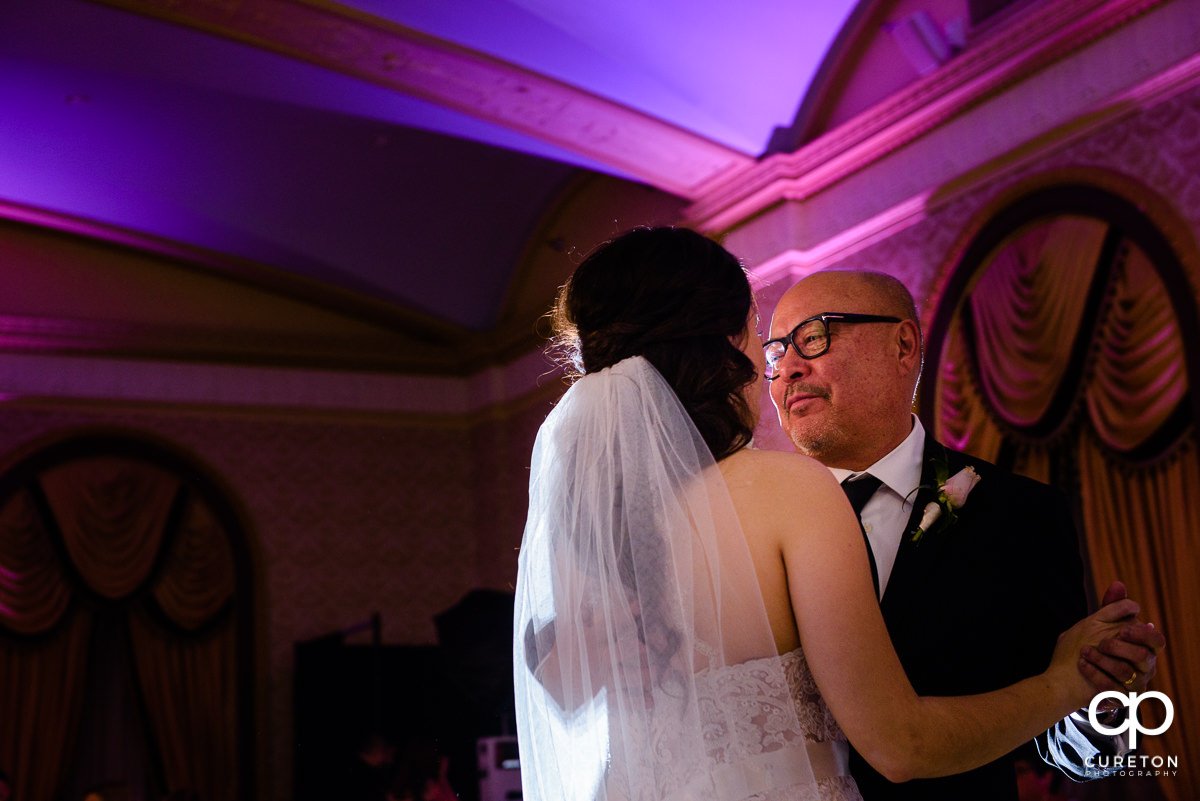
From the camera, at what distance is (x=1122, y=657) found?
1.80 meters

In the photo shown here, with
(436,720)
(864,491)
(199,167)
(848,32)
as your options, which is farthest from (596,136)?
(864,491)

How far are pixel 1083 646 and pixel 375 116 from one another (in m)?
5.81

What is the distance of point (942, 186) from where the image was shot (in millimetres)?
5902

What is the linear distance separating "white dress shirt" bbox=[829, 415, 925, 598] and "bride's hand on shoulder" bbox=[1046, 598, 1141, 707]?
36 centimetres

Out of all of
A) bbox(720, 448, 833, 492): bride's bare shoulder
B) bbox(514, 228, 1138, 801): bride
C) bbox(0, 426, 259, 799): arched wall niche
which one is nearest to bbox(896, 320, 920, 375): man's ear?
bbox(514, 228, 1138, 801): bride

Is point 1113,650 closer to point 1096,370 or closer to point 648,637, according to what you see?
point 648,637

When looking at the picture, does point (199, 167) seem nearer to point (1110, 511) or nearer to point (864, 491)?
point (1110, 511)

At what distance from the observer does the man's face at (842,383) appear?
2541mm

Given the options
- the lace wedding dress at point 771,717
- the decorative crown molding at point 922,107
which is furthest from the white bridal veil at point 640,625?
the decorative crown molding at point 922,107

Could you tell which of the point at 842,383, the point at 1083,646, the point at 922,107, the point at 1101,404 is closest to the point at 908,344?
the point at 842,383

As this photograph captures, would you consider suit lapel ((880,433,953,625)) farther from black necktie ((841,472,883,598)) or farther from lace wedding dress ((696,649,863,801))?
lace wedding dress ((696,649,863,801))

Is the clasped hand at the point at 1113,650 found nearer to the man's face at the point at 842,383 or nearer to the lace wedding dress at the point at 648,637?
the lace wedding dress at the point at 648,637

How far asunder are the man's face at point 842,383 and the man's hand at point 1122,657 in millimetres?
766

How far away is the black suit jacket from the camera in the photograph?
2.03m
